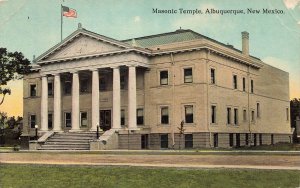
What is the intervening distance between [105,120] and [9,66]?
13.0 metres

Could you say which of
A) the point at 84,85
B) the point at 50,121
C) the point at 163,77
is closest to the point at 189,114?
the point at 163,77

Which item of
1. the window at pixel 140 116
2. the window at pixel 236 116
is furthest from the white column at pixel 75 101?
the window at pixel 236 116

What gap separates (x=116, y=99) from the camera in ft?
134

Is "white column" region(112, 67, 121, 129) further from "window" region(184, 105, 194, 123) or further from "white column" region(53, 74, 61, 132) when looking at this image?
"white column" region(53, 74, 61, 132)

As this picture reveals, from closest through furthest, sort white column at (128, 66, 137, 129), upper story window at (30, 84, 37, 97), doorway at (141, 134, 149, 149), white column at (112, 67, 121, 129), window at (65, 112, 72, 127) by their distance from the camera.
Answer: white column at (128, 66, 137, 129) < white column at (112, 67, 121, 129) < doorway at (141, 134, 149, 149) < window at (65, 112, 72, 127) < upper story window at (30, 84, 37, 97)

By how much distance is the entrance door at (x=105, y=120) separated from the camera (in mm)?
44656

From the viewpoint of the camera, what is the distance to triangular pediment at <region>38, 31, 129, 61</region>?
136ft

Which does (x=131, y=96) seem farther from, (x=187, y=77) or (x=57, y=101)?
(x=57, y=101)

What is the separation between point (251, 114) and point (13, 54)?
2456 cm

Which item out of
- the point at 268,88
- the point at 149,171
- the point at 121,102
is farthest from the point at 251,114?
the point at 149,171

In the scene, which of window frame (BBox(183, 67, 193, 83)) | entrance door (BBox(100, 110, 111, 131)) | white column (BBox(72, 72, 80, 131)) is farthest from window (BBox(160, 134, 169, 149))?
white column (BBox(72, 72, 80, 131))

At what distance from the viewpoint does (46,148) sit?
40.9 m

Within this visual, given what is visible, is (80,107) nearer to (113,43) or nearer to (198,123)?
(113,43)

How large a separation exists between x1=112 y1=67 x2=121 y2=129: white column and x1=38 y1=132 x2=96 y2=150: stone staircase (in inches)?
87.5
